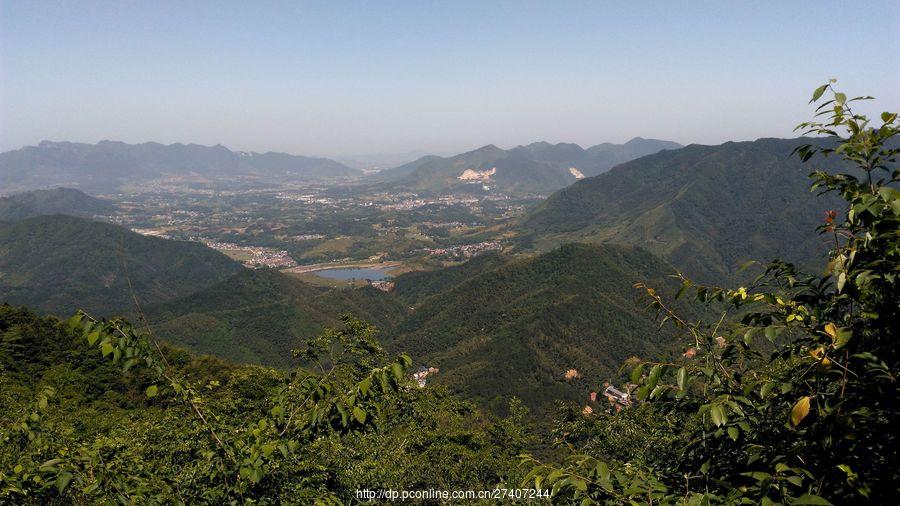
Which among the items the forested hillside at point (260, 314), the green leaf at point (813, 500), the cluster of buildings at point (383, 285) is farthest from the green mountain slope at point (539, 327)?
the green leaf at point (813, 500)

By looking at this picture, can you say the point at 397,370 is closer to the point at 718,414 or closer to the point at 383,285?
the point at 718,414

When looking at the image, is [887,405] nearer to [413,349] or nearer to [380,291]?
[413,349]

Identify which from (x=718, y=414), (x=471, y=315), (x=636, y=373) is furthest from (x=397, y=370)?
(x=471, y=315)

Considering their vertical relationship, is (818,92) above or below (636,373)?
above

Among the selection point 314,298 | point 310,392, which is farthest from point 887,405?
point 314,298

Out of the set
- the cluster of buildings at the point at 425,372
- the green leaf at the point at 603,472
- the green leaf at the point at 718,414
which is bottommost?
the cluster of buildings at the point at 425,372

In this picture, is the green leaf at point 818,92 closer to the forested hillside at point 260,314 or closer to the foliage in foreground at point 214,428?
the foliage in foreground at point 214,428

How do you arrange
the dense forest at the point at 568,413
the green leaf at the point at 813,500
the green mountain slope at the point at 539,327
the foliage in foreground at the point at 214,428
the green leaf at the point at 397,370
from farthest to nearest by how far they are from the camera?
the green mountain slope at the point at 539,327, the foliage in foreground at the point at 214,428, the green leaf at the point at 397,370, the dense forest at the point at 568,413, the green leaf at the point at 813,500
